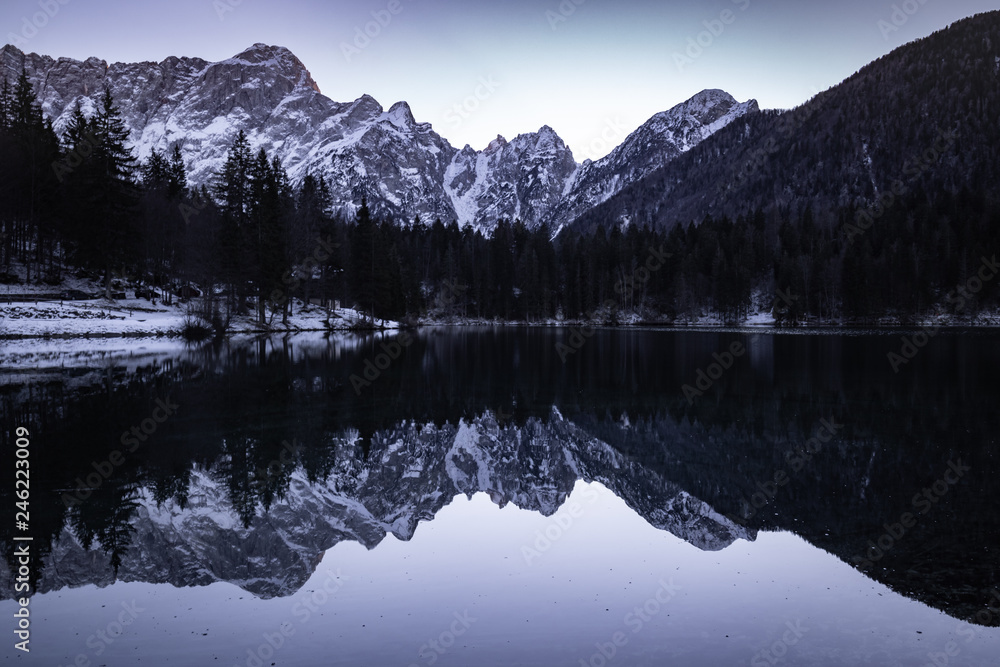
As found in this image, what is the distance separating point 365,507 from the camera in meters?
12.2

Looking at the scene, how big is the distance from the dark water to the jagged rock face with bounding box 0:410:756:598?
7 centimetres

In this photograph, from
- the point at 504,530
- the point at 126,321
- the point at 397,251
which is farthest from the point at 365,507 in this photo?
the point at 397,251

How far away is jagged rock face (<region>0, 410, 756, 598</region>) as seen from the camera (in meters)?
9.16

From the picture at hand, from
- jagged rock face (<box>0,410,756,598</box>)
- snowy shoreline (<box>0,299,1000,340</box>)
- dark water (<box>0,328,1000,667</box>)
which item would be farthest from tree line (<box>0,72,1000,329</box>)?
jagged rock face (<box>0,410,756,598</box>)

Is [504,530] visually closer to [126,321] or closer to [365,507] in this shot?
[365,507]

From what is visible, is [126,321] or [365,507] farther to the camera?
[126,321]

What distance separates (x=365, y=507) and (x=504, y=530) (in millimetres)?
2861

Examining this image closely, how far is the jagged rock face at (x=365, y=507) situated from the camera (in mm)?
9156

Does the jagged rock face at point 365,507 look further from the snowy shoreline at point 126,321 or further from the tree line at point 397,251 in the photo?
the tree line at point 397,251

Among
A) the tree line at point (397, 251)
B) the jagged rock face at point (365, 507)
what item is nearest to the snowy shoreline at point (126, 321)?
the tree line at point (397, 251)

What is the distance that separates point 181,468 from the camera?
46.1ft

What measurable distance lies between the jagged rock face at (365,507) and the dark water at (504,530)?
0.22 ft

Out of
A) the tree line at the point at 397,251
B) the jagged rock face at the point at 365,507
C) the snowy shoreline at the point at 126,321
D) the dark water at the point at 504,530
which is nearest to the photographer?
the dark water at the point at 504,530

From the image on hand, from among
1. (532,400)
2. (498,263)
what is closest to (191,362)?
(532,400)
